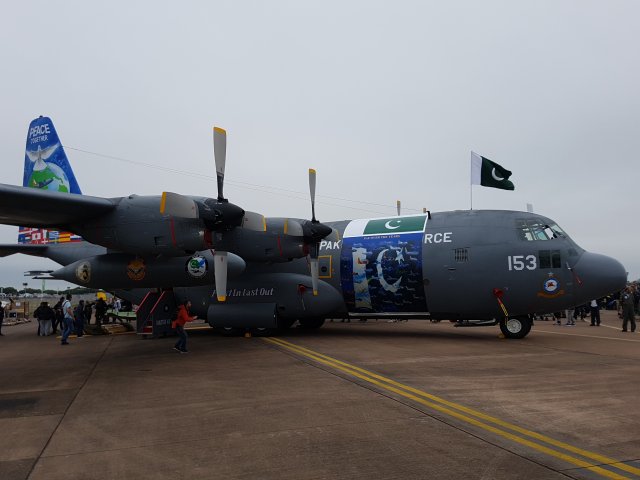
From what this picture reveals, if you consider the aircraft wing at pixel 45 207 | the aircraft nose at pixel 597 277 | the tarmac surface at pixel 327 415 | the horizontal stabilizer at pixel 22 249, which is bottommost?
the tarmac surface at pixel 327 415

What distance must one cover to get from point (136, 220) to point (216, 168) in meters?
2.49

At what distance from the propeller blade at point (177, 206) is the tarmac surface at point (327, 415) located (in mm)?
3628

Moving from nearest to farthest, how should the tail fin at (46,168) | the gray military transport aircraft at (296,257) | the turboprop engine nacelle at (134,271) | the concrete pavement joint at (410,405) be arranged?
the concrete pavement joint at (410,405)
the gray military transport aircraft at (296,257)
the turboprop engine nacelle at (134,271)
the tail fin at (46,168)

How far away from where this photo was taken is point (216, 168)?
13172 millimetres

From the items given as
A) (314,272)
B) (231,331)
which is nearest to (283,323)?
(231,331)

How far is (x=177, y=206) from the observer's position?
11734 millimetres

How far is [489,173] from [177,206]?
40.8ft

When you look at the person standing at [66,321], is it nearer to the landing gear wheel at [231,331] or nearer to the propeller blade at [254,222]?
the landing gear wheel at [231,331]

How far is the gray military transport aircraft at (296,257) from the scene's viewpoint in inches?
484

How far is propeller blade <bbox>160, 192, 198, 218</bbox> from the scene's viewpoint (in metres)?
11.4

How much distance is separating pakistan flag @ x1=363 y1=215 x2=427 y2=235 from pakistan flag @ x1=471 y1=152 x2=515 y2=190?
10.7ft

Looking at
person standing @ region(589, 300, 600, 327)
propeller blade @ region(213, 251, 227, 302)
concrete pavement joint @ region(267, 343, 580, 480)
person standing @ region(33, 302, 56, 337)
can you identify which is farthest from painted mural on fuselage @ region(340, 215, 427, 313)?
person standing @ region(33, 302, 56, 337)

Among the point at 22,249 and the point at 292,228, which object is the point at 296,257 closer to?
the point at 292,228

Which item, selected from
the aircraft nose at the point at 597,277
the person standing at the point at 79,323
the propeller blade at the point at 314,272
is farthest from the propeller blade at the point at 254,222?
the person standing at the point at 79,323
